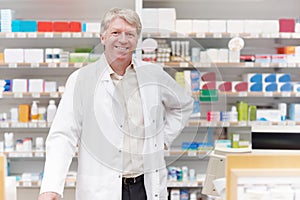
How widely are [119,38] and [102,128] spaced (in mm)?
387

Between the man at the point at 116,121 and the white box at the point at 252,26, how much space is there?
8.59 ft

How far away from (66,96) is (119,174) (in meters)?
0.41

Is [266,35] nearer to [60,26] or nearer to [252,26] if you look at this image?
[252,26]

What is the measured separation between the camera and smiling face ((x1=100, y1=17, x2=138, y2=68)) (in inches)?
76.2

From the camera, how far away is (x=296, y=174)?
142 cm

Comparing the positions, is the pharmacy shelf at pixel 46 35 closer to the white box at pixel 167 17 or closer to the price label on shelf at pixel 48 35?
the price label on shelf at pixel 48 35

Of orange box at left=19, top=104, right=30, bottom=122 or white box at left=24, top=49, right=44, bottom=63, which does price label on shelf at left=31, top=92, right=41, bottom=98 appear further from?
white box at left=24, top=49, right=44, bottom=63

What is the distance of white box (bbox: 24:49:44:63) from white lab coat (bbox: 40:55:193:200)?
254cm

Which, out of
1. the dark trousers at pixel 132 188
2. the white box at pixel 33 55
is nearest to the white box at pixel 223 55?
the white box at pixel 33 55

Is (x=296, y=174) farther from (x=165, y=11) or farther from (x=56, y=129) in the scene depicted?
(x=165, y=11)

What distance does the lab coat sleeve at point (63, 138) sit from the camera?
1.93 metres

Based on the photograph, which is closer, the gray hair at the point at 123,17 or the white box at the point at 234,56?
the gray hair at the point at 123,17

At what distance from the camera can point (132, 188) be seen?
2.11 metres

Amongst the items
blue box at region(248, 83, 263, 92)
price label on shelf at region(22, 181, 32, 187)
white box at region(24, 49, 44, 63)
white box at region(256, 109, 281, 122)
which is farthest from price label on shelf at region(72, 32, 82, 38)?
white box at region(256, 109, 281, 122)
